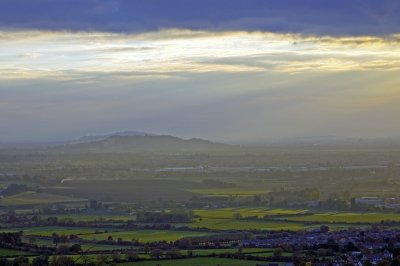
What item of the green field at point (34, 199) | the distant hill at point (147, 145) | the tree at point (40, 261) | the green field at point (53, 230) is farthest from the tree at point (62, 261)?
the distant hill at point (147, 145)

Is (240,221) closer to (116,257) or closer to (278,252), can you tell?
(278,252)

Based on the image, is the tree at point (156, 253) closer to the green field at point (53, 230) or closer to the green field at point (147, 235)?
the green field at point (147, 235)

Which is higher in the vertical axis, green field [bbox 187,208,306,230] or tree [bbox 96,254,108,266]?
green field [bbox 187,208,306,230]

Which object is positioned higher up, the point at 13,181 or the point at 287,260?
the point at 13,181

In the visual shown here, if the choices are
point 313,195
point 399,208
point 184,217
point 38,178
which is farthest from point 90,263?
point 38,178

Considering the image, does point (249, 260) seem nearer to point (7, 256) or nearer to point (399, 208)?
point (7, 256)

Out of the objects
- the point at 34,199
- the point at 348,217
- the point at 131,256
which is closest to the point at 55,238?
the point at 131,256

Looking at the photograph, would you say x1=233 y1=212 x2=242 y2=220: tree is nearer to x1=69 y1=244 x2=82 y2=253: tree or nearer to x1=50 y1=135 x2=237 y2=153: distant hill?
x1=69 y1=244 x2=82 y2=253: tree

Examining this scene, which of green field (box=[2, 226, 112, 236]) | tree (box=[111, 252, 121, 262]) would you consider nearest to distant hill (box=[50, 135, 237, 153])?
green field (box=[2, 226, 112, 236])
